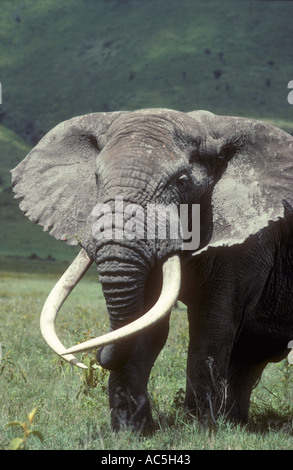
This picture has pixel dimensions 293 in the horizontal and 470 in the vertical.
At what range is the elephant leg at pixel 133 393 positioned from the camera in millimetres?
6168

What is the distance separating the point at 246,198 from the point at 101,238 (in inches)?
56.3

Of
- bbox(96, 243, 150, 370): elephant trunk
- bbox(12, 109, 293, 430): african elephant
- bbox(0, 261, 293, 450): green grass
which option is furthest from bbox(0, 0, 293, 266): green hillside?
bbox(96, 243, 150, 370): elephant trunk

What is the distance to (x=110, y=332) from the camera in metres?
5.09

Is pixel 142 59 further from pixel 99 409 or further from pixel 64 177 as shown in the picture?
pixel 99 409

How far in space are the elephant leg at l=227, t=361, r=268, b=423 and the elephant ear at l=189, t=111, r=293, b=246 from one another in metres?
1.81

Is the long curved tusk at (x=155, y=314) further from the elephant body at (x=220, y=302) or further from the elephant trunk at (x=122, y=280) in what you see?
the elephant body at (x=220, y=302)

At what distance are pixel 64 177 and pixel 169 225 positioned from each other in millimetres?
1552

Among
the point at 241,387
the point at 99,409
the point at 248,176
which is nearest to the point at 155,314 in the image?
the point at 248,176

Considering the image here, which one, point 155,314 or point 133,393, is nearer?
point 155,314

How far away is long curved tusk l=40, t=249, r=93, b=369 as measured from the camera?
5299 mm

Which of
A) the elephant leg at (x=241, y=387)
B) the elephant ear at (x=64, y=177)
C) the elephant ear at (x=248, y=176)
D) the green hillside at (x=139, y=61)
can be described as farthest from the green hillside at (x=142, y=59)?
the elephant ear at (x=248, y=176)

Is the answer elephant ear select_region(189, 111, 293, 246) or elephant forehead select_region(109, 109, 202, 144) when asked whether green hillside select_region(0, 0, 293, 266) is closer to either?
elephant ear select_region(189, 111, 293, 246)

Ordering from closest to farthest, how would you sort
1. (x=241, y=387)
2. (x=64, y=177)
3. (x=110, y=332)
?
1. (x=110, y=332)
2. (x=64, y=177)
3. (x=241, y=387)
